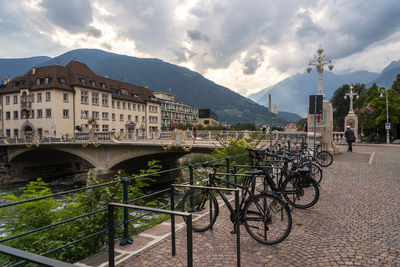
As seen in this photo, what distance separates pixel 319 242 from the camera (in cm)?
422

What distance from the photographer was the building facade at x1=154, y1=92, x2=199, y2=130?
298ft

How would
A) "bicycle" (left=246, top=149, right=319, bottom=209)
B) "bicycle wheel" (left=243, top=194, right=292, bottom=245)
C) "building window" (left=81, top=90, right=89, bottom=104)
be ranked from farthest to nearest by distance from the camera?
"building window" (left=81, top=90, right=89, bottom=104) → "bicycle" (left=246, top=149, right=319, bottom=209) → "bicycle wheel" (left=243, top=194, right=292, bottom=245)

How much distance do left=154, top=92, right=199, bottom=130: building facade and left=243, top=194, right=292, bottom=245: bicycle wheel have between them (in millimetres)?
80844

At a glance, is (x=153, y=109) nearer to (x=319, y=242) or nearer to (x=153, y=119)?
(x=153, y=119)

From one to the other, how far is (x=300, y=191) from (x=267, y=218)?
2.21m

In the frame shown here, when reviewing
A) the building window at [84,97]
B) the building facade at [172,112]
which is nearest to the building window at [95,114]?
the building window at [84,97]

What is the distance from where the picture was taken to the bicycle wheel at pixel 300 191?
591 centimetres

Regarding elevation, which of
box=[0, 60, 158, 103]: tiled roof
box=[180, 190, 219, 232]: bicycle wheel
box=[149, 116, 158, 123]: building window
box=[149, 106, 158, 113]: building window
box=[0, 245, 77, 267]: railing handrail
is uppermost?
box=[0, 60, 158, 103]: tiled roof

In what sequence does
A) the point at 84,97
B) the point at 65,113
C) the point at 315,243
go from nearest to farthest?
the point at 315,243, the point at 65,113, the point at 84,97

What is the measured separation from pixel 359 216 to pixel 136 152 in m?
21.4

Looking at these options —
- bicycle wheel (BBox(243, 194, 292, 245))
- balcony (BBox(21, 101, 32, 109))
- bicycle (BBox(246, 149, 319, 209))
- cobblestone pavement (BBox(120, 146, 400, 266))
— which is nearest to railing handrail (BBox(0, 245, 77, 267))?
cobblestone pavement (BBox(120, 146, 400, 266))

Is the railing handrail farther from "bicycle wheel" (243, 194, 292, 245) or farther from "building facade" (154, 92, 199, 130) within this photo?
"building facade" (154, 92, 199, 130)

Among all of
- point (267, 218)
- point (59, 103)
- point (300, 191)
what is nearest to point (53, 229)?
point (267, 218)

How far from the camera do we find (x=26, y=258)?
4.09ft
